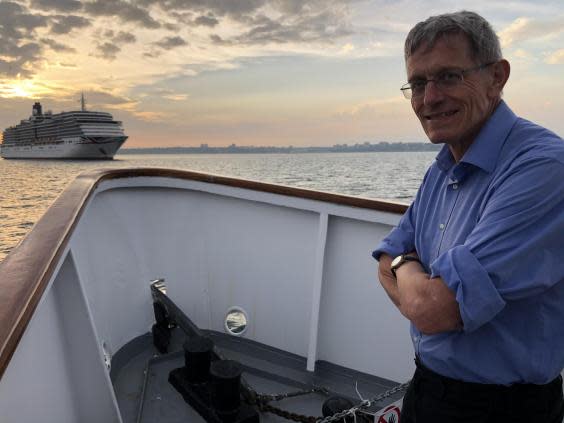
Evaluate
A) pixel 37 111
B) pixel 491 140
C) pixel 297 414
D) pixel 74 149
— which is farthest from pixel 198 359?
pixel 37 111

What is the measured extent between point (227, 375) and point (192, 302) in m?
1.16

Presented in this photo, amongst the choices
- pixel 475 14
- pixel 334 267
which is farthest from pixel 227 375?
pixel 475 14

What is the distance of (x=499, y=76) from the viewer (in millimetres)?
990

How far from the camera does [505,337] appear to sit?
2.96 ft

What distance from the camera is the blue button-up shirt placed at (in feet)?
2.67

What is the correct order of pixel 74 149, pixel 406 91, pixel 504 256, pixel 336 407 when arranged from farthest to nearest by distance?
1. pixel 74 149
2. pixel 336 407
3. pixel 406 91
4. pixel 504 256

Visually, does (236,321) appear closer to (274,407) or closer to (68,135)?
(274,407)

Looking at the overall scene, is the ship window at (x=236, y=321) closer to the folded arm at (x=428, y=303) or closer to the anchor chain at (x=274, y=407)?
the anchor chain at (x=274, y=407)

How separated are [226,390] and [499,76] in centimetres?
165

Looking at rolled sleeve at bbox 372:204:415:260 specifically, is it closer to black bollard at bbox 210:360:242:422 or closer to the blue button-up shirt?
the blue button-up shirt

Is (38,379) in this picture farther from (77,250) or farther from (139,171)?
(139,171)

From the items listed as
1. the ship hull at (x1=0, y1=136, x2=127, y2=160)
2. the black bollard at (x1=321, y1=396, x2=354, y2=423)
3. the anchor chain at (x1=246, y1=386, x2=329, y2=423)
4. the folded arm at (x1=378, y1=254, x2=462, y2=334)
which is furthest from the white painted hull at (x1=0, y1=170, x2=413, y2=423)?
the ship hull at (x1=0, y1=136, x2=127, y2=160)

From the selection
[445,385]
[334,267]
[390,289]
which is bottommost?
[334,267]

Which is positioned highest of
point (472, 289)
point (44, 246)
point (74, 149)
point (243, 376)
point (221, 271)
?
point (472, 289)
